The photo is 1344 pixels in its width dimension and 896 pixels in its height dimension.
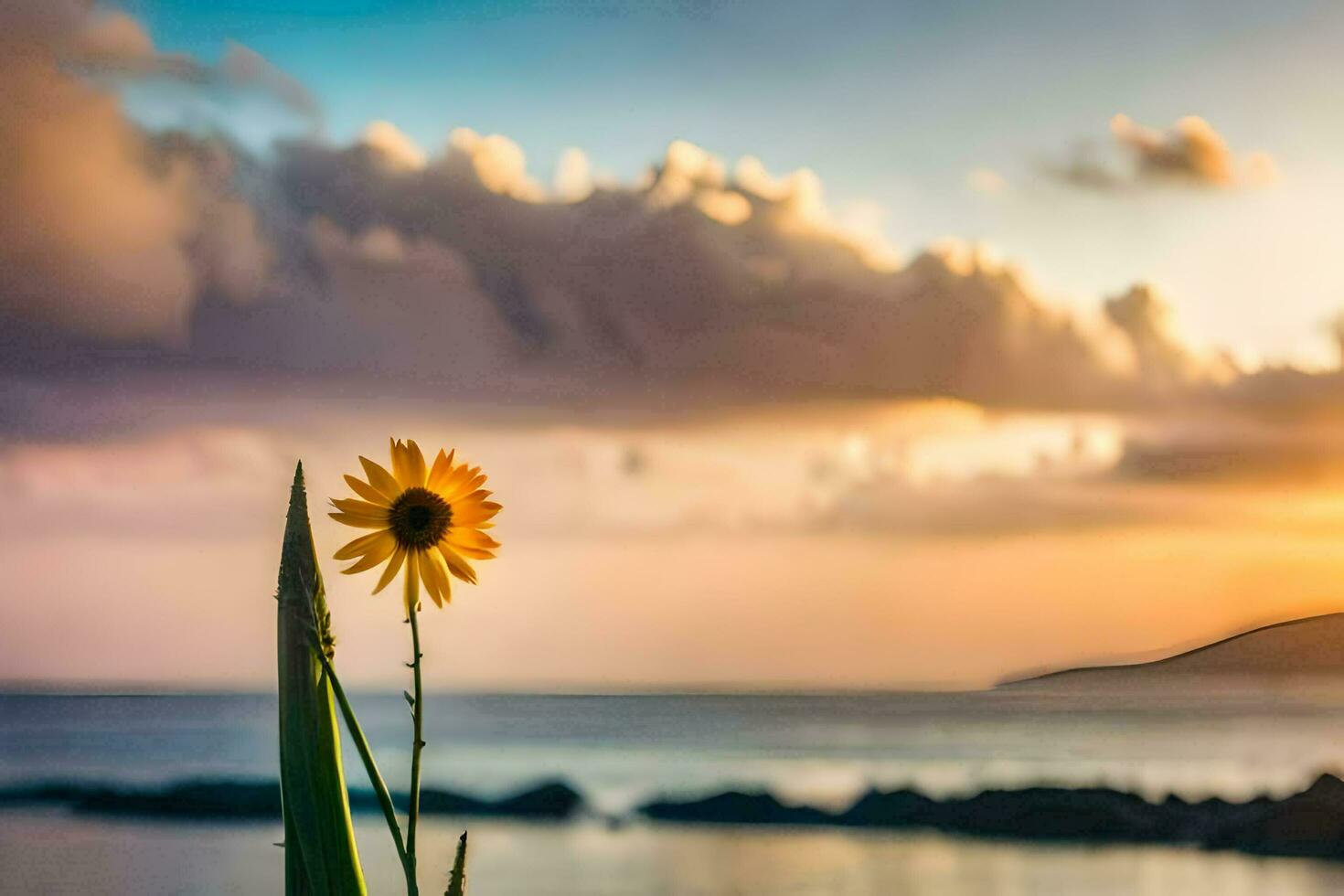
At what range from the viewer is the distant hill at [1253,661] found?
10.6ft

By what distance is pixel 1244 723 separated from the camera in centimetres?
321

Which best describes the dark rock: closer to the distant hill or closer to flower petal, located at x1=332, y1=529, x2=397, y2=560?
the distant hill

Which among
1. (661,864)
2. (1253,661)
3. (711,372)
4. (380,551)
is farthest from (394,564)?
→ (1253,661)

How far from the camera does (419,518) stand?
638 millimetres

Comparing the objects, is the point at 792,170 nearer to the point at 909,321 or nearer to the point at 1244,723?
the point at 909,321

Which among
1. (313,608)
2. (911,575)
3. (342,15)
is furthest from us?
(911,575)

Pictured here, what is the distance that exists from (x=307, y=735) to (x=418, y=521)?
0.36ft

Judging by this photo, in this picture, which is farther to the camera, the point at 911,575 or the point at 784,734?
the point at 784,734

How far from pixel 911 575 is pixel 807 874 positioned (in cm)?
60

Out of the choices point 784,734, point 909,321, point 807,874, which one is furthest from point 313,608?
point 784,734

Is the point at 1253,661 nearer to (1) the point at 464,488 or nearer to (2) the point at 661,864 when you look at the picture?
(2) the point at 661,864

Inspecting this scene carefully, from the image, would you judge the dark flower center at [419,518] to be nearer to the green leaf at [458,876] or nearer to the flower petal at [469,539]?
the flower petal at [469,539]

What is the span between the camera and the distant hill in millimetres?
3219

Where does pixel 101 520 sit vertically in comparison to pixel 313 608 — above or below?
above
